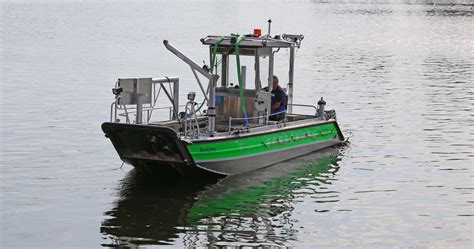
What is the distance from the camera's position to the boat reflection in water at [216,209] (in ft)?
57.2

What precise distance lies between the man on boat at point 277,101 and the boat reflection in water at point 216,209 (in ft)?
4.38

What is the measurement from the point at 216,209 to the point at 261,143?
3.40 meters

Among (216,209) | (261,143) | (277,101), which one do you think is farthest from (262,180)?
(216,209)

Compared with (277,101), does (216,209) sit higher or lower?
lower

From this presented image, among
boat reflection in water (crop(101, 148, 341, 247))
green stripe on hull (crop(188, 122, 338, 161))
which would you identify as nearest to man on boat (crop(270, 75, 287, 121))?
green stripe on hull (crop(188, 122, 338, 161))

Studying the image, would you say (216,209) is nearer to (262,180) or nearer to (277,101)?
(262,180)

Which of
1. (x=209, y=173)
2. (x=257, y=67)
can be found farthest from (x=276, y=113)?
(x=209, y=173)

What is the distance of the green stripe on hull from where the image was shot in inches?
812

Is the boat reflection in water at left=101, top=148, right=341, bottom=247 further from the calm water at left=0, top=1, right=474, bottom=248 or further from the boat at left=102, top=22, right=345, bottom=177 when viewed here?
the boat at left=102, top=22, right=345, bottom=177

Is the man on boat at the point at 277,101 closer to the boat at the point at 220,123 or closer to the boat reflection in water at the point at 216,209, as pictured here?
the boat at the point at 220,123

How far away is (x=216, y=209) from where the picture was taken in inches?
771

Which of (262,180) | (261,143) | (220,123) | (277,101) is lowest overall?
(262,180)

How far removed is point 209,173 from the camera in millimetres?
21328

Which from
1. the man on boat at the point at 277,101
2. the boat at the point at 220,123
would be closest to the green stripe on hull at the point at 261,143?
the boat at the point at 220,123
